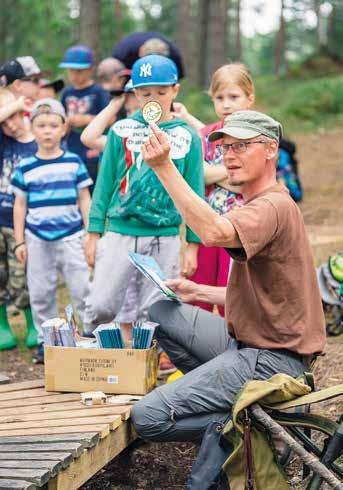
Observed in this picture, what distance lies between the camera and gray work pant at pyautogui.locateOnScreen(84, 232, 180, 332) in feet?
17.3

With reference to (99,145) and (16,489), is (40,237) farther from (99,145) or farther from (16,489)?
(16,489)

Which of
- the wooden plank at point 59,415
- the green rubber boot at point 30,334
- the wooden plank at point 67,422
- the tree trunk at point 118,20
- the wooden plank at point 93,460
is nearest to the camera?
the wooden plank at point 93,460

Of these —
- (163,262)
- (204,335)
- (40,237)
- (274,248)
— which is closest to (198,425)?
(204,335)

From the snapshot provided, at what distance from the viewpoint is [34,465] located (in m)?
3.55

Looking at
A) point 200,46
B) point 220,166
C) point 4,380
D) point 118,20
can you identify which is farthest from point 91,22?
point 200,46

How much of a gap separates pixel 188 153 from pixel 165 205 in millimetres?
335

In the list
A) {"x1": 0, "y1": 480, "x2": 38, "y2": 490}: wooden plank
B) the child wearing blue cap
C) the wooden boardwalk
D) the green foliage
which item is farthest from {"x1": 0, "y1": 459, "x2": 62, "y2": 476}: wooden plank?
the green foliage

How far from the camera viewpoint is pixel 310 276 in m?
3.97

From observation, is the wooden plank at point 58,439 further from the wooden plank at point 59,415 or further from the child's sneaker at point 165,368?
the child's sneaker at point 165,368

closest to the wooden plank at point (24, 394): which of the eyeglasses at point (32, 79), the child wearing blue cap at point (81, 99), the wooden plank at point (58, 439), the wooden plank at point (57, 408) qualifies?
the wooden plank at point (57, 408)

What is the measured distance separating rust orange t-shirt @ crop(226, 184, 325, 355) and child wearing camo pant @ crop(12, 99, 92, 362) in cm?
231

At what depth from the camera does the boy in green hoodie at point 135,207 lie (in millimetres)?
5141

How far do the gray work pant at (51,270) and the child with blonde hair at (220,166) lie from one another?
3.14ft

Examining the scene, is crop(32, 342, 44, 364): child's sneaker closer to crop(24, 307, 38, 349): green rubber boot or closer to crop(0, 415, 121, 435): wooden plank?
crop(24, 307, 38, 349): green rubber boot
